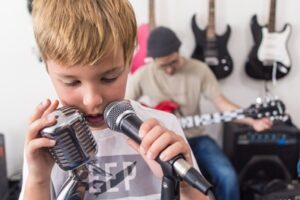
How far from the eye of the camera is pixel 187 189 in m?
0.66

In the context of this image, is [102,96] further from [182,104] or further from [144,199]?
[182,104]

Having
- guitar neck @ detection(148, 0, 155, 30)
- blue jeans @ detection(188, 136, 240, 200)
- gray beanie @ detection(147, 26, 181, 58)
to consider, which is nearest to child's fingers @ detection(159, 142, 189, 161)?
blue jeans @ detection(188, 136, 240, 200)

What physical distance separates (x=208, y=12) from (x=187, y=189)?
1.79 metres

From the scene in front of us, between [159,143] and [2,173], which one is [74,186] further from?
[2,173]

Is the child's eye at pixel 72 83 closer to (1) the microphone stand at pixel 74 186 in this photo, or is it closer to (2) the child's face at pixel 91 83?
(2) the child's face at pixel 91 83

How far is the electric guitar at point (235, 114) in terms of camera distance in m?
1.94

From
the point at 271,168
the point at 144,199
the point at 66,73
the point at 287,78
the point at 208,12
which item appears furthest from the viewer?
the point at 287,78

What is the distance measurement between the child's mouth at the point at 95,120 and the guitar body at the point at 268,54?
70.8 inches

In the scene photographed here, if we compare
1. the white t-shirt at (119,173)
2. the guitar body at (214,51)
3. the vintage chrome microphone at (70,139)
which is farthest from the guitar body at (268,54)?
the vintage chrome microphone at (70,139)

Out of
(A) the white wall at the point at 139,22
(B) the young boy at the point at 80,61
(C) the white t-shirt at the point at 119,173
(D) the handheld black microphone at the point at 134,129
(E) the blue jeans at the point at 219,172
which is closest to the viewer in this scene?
(D) the handheld black microphone at the point at 134,129

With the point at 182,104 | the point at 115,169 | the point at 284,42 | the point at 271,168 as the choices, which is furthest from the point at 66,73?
the point at 284,42

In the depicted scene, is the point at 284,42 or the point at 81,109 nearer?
the point at 81,109

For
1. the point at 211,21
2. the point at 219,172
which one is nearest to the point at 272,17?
the point at 211,21

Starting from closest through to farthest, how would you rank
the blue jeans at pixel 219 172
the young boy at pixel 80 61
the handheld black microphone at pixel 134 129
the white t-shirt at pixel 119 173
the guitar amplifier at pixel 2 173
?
the handheld black microphone at pixel 134 129, the young boy at pixel 80 61, the white t-shirt at pixel 119 173, the blue jeans at pixel 219 172, the guitar amplifier at pixel 2 173
